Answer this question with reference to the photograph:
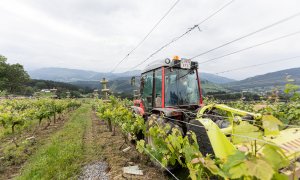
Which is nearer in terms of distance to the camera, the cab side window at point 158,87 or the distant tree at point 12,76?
the cab side window at point 158,87

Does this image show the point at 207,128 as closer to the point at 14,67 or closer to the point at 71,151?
the point at 71,151

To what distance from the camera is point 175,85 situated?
18.7 ft

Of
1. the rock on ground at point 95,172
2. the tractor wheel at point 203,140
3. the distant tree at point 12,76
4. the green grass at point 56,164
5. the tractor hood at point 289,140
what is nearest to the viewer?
the tractor hood at point 289,140

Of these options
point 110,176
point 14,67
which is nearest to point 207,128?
point 110,176

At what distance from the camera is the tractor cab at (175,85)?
5621 mm

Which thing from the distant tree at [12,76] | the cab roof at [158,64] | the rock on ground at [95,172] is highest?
the distant tree at [12,76]

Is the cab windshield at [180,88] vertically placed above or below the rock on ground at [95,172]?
above

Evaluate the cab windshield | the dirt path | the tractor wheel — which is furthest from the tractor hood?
the cab windshield

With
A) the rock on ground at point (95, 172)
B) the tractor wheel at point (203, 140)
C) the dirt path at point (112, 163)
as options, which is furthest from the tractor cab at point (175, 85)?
the tractor wheel at point (203, 140)

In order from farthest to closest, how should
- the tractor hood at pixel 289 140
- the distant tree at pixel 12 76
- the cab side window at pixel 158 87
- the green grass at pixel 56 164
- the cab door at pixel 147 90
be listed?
the distant tree at pixel 12 76, the cab door at pixel 147 90, the cab side window at pixel 158 87, the green grass at pixel 56 164, the tractor hood at pixel 289 140

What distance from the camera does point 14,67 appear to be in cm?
5775

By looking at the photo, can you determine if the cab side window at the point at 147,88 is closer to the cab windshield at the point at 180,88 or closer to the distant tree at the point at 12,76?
the cab windshield at the point at 180,88

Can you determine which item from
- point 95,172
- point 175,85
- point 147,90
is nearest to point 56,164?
point 95,172

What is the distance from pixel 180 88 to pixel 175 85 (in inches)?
6.4
